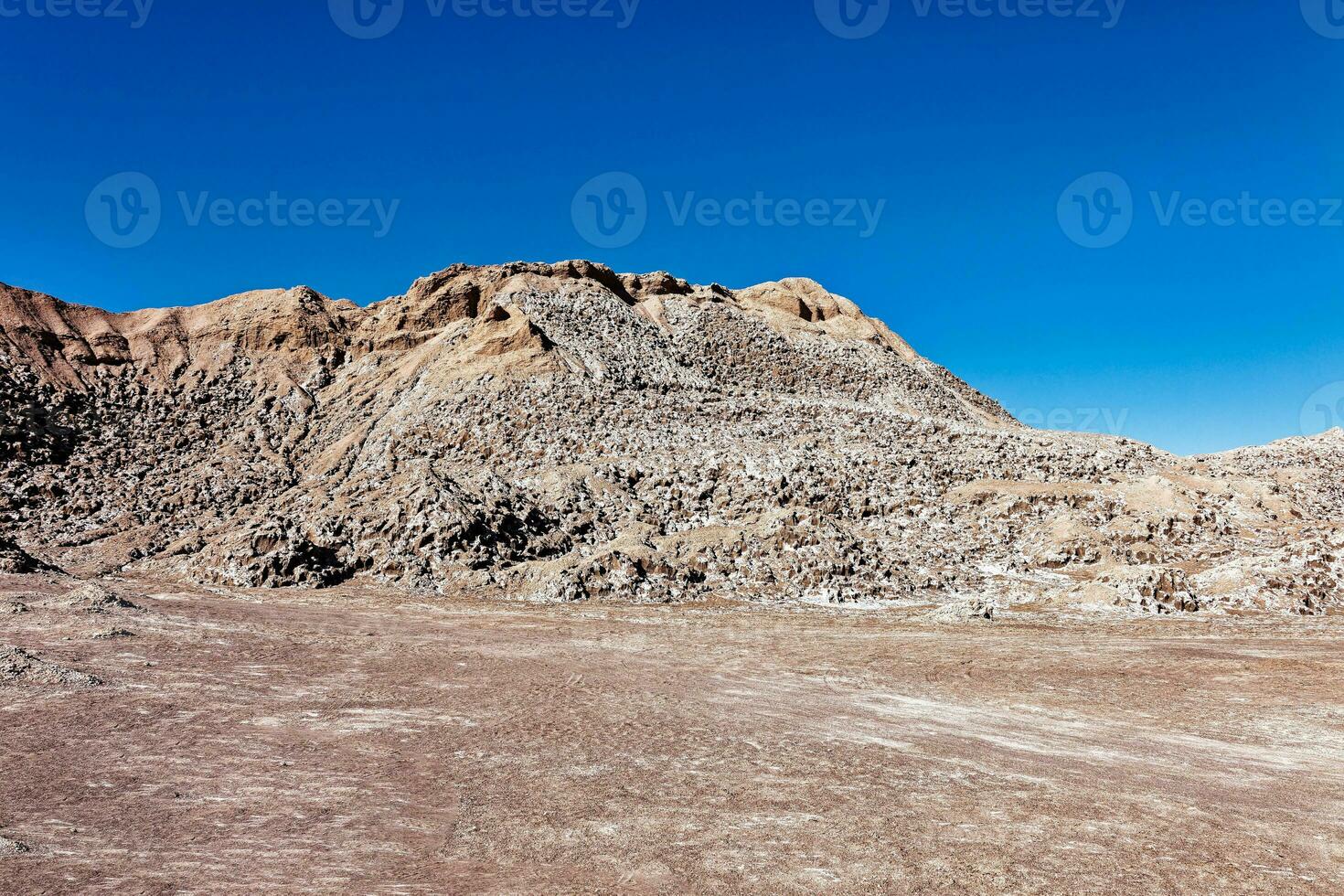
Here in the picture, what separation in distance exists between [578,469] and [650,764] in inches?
993

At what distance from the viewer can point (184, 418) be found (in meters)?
43.5

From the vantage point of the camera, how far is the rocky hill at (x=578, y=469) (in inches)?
996

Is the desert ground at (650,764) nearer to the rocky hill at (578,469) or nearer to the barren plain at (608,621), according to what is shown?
the barren plain at (608,621)

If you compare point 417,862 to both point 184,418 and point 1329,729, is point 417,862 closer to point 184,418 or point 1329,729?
point 1329,729

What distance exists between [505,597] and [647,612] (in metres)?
5.42

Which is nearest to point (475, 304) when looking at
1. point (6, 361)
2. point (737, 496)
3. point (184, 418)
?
point (184, 418)

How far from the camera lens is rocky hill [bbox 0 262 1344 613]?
2530cm

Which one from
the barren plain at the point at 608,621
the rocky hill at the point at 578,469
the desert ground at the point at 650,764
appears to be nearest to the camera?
the desert ground at the point at 650,764

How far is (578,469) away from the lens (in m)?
33.2

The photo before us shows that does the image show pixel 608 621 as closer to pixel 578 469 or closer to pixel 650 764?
pixel 650 764

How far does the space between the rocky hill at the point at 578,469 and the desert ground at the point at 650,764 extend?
848 cm

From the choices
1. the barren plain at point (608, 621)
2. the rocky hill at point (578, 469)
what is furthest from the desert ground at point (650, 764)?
the rocky hill at point (578, 469)

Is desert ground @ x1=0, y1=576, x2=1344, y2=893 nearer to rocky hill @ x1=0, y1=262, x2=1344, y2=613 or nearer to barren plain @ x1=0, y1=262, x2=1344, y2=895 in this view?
barren plain @ x1=0, y1=262, x2=1344, y2=895

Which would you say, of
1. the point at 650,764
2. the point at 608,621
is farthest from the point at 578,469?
the point at 650,764
